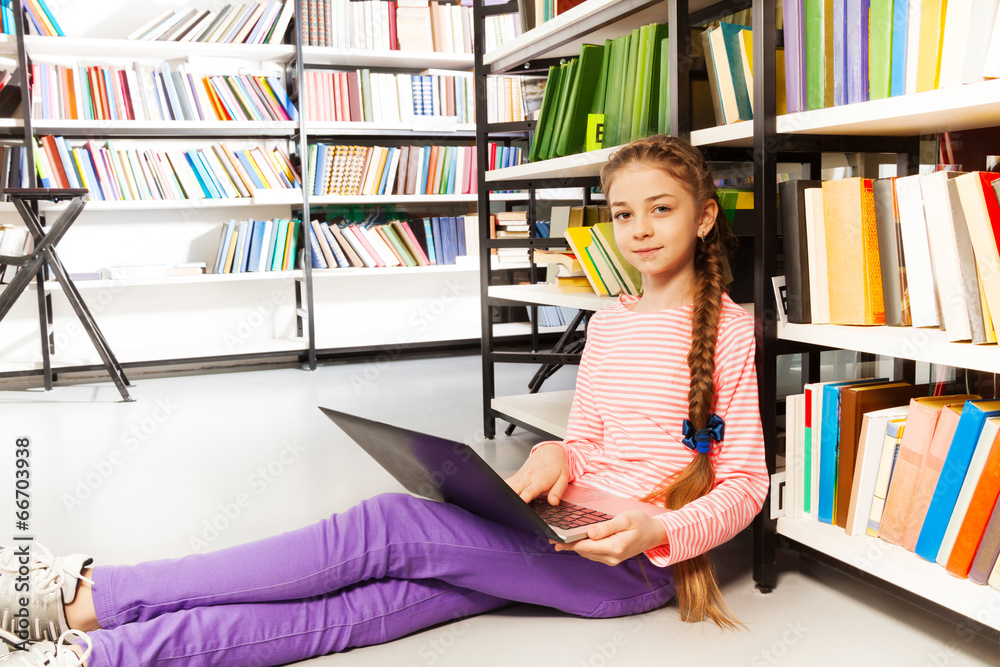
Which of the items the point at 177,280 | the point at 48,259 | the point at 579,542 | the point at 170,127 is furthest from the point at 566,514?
the point at 170,127

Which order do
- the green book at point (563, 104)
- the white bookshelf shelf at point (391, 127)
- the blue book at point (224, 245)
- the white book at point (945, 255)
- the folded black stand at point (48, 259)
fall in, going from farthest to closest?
1. the white bookshelf shelf at point (391, 127)
2. the blue book at point (224, 245)
3. the folded black stand at point (48, 259)
4. the green book at point (563, 104)
5. the white book at point (945, 255)

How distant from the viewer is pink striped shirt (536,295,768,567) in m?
1.12

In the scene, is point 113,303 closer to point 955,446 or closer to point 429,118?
point 429,118

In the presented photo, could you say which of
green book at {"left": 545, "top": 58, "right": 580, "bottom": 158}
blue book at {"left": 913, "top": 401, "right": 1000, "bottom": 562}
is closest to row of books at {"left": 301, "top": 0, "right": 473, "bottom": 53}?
green book at {"left": 545, "top": 58, "right": 580, "bottom": 158}

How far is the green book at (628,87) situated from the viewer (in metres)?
1.67

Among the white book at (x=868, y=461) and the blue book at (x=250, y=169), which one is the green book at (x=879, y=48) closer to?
the white book at (x=868, y=461)

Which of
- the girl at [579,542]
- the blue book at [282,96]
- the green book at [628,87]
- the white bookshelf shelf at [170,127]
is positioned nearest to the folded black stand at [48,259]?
the white bookshelf shelf at [170,127]

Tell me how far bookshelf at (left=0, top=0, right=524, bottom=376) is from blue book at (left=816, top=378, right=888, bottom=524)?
2.72m

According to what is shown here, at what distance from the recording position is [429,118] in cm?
379

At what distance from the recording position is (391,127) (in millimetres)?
3746

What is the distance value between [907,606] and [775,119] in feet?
2.51

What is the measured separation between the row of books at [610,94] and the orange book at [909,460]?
0.70 meters

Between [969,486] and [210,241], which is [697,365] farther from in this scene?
[210,241]

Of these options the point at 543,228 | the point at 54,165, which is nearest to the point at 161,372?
the point at 54,165
